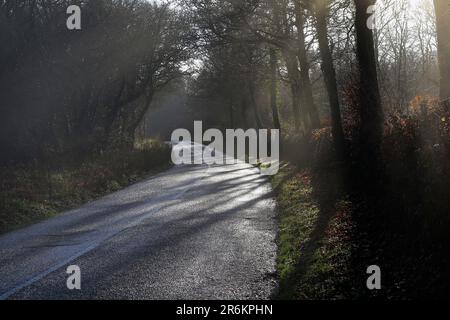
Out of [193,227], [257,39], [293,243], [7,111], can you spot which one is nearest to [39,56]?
[7,111]

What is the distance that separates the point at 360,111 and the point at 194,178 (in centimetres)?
1375

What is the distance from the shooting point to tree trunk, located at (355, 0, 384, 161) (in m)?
11.8

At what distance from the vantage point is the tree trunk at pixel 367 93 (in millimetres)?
11766

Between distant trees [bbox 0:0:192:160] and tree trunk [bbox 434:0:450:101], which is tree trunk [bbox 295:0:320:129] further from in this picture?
tree trunk [bbox 434:0:450:101]

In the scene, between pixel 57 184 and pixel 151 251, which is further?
pixel 57 184

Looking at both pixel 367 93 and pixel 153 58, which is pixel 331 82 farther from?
pixel 153 58

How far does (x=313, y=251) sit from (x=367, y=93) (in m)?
5.47

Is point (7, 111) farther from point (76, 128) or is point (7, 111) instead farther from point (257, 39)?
point (257, 39)

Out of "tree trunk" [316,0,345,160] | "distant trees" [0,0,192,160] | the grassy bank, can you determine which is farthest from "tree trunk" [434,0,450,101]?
the grassy bank

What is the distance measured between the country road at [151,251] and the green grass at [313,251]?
0.93 ft

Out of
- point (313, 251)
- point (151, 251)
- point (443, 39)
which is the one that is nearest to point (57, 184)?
point (151, 251)

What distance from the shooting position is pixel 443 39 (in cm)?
1669

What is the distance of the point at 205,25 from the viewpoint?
70.2 feet

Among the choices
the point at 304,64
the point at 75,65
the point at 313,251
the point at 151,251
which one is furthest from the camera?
the point at 75,65
